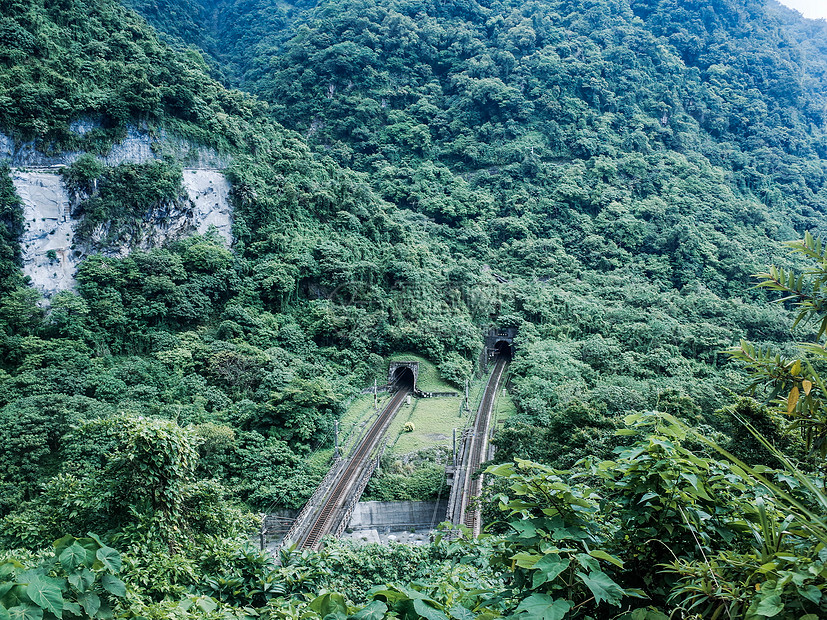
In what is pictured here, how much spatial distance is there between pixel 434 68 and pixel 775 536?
67541 mm

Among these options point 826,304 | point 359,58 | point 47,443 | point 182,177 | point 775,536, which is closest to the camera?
point 775,536

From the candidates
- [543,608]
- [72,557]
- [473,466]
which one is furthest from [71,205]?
[543,608]

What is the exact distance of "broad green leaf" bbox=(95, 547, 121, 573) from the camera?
9.38 ft

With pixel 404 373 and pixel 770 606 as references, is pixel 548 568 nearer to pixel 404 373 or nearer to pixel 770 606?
pixel 770 606

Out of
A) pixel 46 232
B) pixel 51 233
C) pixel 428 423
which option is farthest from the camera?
pixel 428 423

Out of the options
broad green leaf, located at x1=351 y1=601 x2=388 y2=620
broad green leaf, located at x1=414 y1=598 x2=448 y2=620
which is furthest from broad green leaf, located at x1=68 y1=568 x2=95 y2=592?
broad green leaf, located at x1=414 y1=598 x2=448 y2=620

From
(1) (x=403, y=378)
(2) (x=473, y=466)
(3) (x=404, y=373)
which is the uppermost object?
(3) (x=404, y=373)

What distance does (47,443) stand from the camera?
16312 mm

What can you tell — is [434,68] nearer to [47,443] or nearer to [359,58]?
[359,58]

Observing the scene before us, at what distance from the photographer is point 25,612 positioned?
7.79 feet

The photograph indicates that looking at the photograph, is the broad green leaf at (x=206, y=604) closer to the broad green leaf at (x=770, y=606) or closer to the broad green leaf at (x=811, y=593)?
the broad green leaf at (x=770, y=606)

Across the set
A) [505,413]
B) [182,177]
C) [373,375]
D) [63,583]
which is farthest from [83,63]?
[63,583]

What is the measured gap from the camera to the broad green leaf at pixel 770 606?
5.40 feet

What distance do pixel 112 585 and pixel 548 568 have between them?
2590 millimetres
